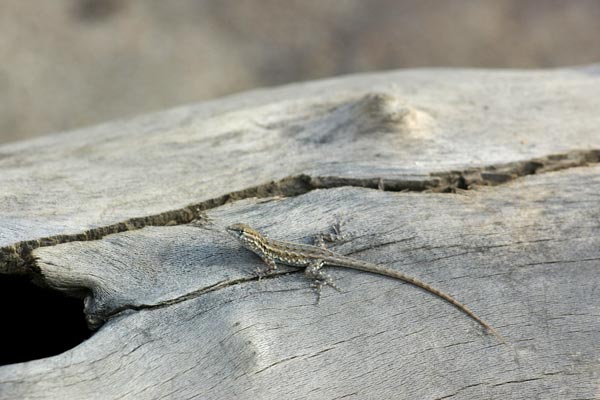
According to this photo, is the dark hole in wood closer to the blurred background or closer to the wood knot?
the wood knot

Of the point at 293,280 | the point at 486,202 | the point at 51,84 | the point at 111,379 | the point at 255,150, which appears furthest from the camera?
the point at 51,84

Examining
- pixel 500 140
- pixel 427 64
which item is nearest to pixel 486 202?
pixel 500 140

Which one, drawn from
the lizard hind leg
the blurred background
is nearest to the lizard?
the lizard hind leg

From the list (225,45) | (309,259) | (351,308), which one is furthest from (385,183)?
(225,45)

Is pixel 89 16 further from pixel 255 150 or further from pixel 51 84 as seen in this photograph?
pixel 255 150

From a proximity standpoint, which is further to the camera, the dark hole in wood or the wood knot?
the wood knot
